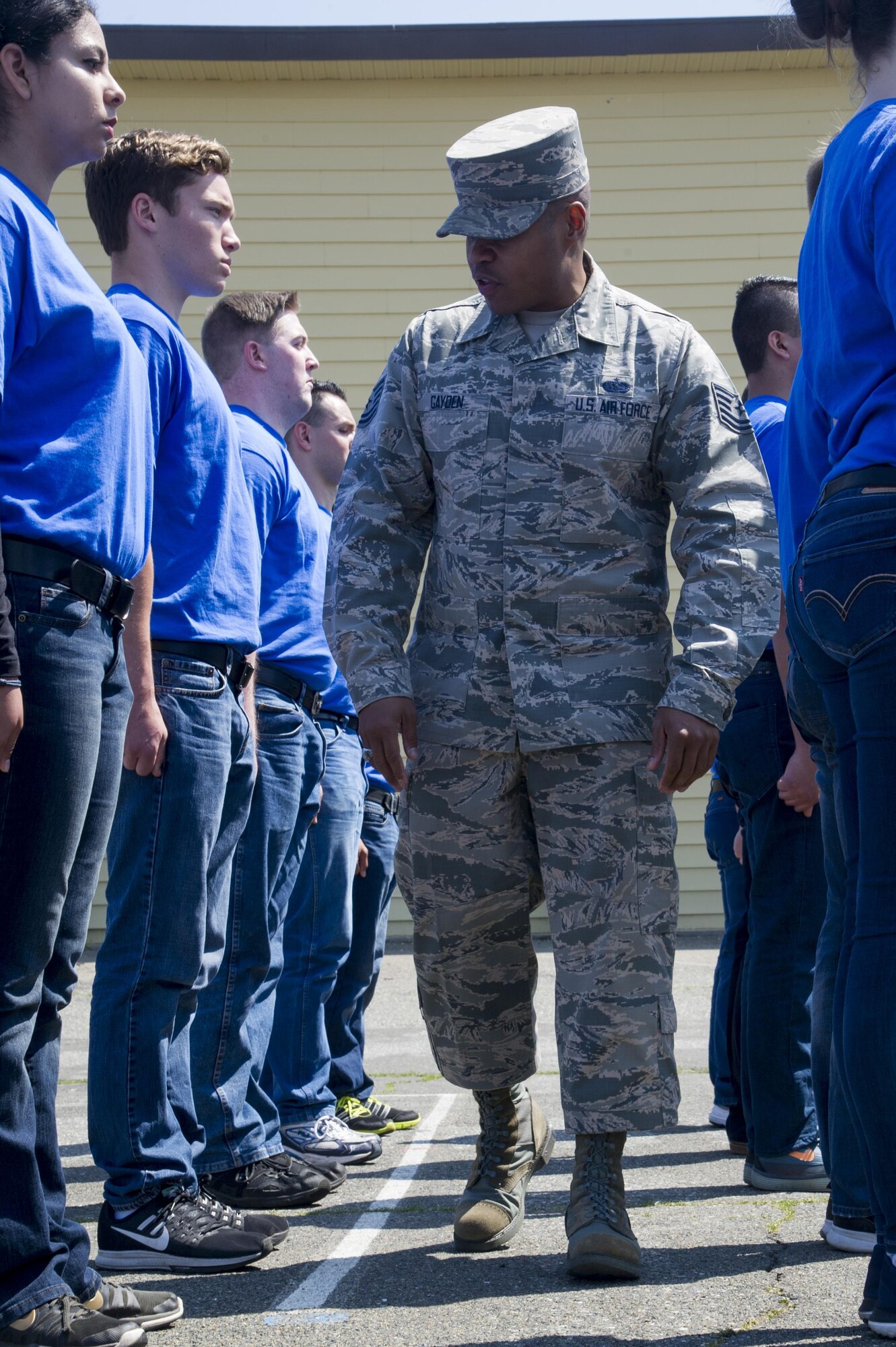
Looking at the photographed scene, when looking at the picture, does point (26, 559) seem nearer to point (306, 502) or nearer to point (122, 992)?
point (122, 992)

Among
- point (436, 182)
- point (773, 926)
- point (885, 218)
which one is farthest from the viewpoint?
point (436, 182)

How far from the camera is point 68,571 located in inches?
98.0

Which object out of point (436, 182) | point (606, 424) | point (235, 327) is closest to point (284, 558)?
point (235, 327)

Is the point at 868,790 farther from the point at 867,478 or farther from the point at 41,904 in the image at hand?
the point at 41,904

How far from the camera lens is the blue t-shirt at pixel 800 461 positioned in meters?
2.72

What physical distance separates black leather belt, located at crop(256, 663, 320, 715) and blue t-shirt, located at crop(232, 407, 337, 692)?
0.06ft

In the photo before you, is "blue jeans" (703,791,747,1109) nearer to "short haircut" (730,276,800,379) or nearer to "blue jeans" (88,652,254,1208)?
"short haircut" (730,276,800,379)

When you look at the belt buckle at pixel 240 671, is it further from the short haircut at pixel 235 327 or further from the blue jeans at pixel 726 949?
the blue jeans at pixel 726 949

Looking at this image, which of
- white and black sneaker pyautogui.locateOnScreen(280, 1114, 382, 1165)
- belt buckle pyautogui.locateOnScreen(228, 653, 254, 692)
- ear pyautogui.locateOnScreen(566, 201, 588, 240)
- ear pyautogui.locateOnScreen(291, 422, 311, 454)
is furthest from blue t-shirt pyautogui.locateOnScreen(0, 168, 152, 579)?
ear pyautogui.locateOnScreen(291, 422, 311, 454)

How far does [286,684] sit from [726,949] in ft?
4.91

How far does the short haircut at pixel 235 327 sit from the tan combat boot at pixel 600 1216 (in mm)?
2636

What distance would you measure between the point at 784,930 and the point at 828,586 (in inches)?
67.4

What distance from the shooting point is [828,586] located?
2445 millimetres

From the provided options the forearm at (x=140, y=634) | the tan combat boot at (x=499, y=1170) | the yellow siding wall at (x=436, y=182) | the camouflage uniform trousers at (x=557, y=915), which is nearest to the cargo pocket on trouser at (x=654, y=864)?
the camouflage uniform trousers at (x=557, y=915)
